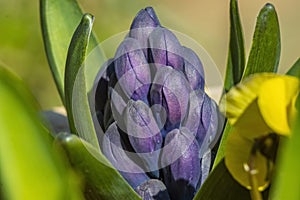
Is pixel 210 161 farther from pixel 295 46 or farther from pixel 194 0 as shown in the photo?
pixel 194 0

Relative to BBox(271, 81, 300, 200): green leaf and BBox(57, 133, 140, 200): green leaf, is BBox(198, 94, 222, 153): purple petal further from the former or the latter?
BBox(271, 81, 300, 200): green leaf

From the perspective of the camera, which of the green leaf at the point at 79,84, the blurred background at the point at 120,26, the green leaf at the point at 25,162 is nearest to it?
the green leaf at the point at 25,162

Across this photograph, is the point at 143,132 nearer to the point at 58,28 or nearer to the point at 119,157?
the point at 119,157

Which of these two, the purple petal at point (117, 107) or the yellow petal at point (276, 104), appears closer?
the yellow petal at point (276, 104)

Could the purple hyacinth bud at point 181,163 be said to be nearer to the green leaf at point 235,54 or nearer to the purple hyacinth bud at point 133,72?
the purple hyacinth bud at point 133,72

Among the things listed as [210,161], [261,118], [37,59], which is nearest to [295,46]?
[37,59]

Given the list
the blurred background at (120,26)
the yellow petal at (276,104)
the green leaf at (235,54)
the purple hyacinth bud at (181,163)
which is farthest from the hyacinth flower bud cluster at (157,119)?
the blurred background at (120,26)
